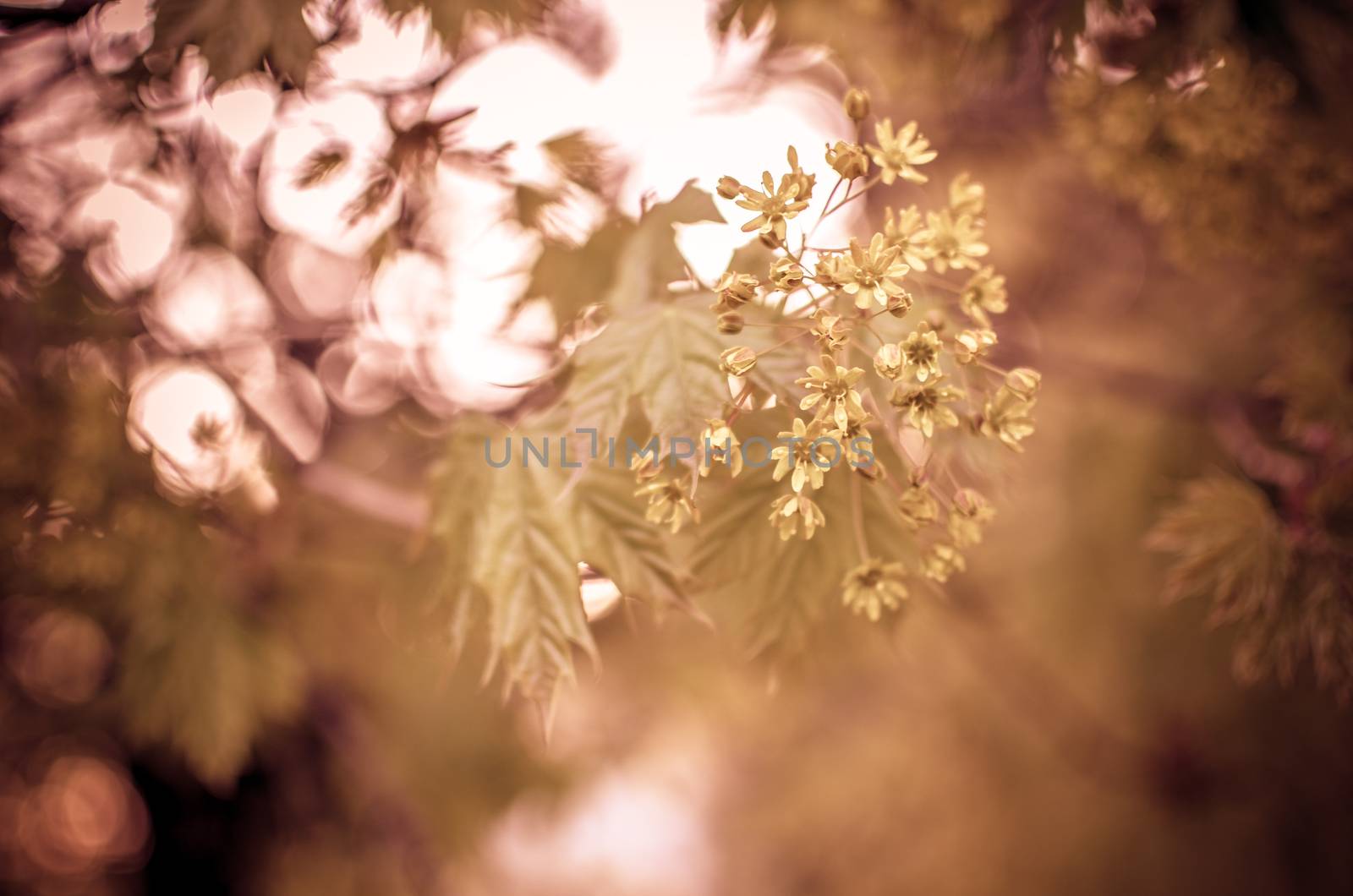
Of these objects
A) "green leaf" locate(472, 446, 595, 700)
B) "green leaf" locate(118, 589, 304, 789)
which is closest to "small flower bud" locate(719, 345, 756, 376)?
"green leaf" locate(472, 446, 595, 700)

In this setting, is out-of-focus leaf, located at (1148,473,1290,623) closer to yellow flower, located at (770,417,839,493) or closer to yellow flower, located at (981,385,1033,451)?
yellow flower, located at (981,385,1033,451)

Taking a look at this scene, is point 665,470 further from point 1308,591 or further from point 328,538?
point 328,538

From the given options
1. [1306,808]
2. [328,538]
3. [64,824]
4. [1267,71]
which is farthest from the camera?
[64,824]

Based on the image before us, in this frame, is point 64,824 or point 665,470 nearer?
point 665,470

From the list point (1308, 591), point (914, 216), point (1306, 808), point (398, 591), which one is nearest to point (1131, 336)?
point (1306, 808)

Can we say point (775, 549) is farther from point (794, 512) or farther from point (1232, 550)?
point (1232, 550)

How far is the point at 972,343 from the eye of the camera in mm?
567

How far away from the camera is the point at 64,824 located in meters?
2.08

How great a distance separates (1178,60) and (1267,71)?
4.2 inches

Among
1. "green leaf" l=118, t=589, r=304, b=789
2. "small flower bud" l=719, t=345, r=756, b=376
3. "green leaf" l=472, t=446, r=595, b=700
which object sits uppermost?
"small flower bud" l=719, t=345, r=756, b=376

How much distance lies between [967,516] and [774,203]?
320 mm

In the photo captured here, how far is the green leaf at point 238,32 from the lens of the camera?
0.78m

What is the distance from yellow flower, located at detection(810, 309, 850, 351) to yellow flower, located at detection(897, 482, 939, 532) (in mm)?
144

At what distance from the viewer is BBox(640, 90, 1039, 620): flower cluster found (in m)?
0.55
